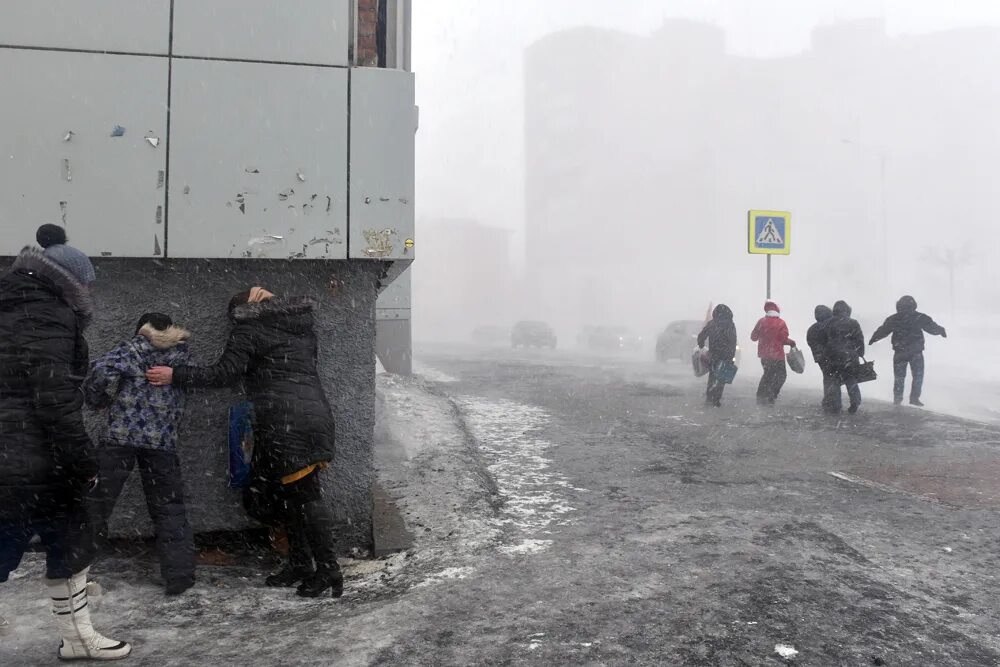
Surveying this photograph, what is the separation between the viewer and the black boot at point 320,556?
394 cm

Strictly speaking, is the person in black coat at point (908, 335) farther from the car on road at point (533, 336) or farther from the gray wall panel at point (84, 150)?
the car on road at point (533, 336)

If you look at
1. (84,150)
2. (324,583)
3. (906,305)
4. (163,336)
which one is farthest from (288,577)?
(906,305)

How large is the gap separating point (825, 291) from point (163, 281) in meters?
60.9

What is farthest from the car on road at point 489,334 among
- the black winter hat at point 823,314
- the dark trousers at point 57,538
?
the dark trousers at point 57,538

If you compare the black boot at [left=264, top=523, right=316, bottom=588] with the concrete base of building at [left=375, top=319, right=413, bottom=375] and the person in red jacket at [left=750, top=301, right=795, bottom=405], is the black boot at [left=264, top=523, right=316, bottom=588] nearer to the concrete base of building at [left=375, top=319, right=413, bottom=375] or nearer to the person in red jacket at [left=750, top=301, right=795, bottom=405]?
the person in red jacket at [left=750, top=301, right=795, bottom=405]

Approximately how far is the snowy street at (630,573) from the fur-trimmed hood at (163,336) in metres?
1.31

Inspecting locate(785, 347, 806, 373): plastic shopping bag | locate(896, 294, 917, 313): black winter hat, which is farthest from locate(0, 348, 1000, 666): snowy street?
locate(896, 294, 917, 313): black winter hat

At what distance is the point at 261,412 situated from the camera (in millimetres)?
3928

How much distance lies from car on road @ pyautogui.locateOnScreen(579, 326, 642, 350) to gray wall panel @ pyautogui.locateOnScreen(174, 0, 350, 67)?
35952 millimetres

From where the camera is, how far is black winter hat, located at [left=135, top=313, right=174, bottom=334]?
3938 millimetres

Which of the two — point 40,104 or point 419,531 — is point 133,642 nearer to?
point 419,531

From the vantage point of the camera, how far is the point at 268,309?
398 cm

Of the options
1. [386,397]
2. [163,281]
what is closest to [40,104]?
[163,281]

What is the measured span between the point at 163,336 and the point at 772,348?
9148mm
